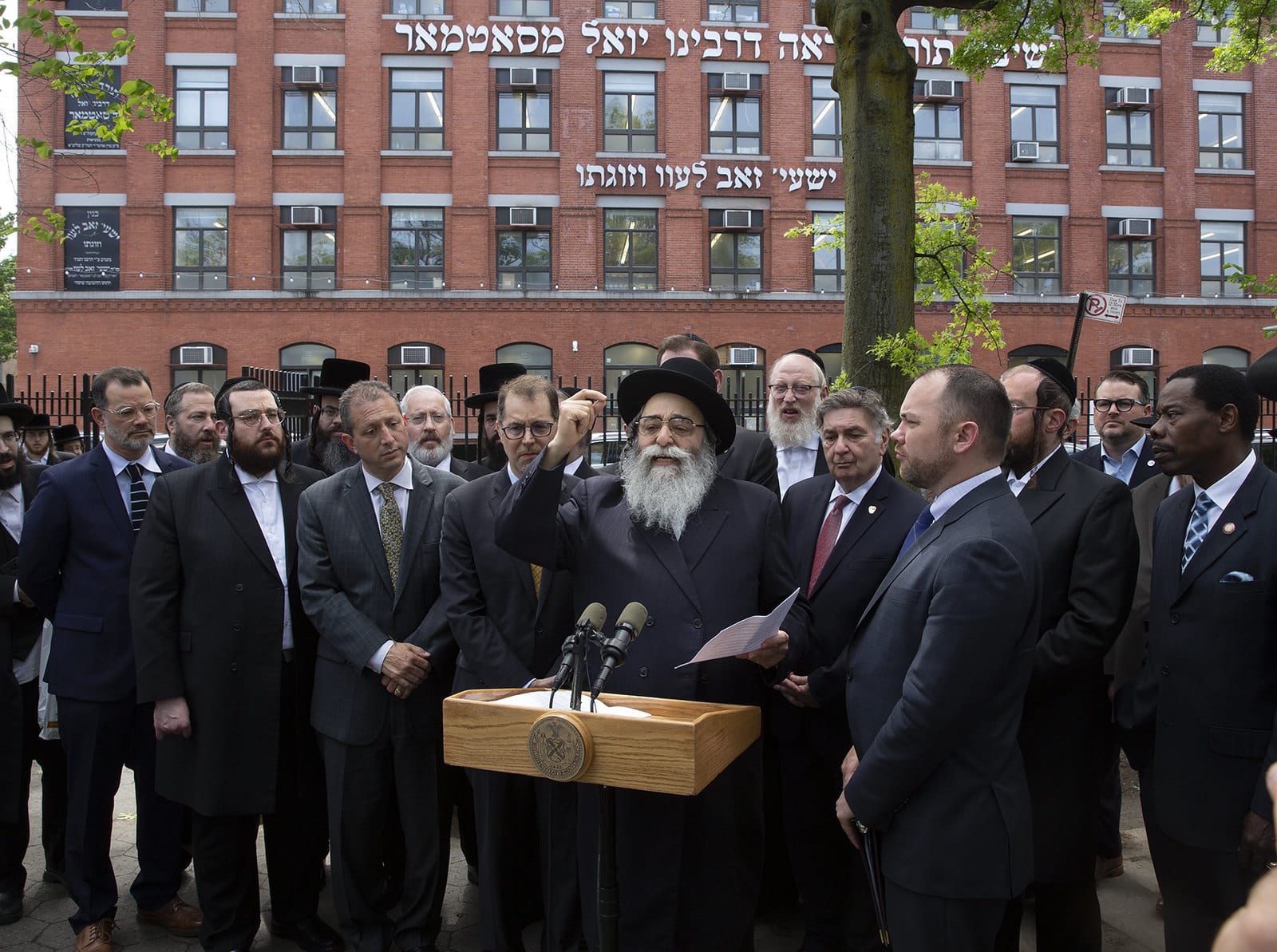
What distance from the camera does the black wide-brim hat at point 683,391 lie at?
3.59 meters

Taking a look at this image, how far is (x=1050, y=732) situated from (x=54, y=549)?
14.8 feet

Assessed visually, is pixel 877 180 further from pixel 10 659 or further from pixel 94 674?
pixel 10 659

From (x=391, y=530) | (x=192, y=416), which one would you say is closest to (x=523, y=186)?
(x=192, y=416)

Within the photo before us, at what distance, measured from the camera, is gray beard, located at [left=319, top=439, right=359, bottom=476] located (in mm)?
6621

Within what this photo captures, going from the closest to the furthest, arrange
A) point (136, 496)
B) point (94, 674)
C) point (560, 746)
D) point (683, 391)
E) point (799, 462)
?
1. point (560, 746)
2. point (683, 391)
3. point (94, 674)
4. point (136, 496)
5. point (799, 462)

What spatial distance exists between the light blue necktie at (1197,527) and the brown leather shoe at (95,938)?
483 centimetres

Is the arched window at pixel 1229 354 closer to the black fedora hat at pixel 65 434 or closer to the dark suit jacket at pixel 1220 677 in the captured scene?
the dark suit jacket at pixel 1220 677

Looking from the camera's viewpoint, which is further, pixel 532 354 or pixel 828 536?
pixel 532 354

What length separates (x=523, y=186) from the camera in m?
25.7

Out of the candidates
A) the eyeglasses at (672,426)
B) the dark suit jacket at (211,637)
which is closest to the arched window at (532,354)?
the dark suit jacket at (211,637)

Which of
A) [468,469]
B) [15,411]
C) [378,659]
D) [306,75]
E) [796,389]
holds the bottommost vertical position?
[378,659]

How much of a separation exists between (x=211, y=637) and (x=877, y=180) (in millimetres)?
5623

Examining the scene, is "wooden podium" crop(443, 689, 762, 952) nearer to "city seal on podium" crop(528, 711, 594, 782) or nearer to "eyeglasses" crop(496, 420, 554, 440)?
"city seal on podium" crop(528, 711, 594, 782)

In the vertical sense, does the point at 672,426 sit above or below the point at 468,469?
above
